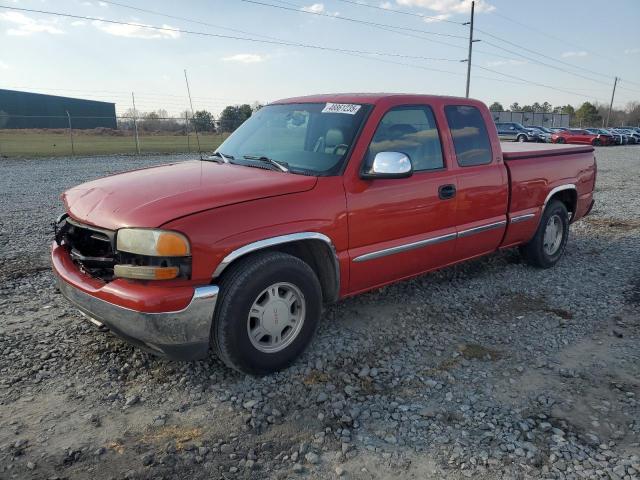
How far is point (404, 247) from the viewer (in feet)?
13.2

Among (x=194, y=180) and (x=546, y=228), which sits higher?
(x=194, y=180)

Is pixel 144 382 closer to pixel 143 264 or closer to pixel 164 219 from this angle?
pixel 143 264

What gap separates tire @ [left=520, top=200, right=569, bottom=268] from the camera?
5.66 metres

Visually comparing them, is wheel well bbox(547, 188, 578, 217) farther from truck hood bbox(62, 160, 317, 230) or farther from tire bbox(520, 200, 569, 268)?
truck hood bbox(62, 160, 317, 230)

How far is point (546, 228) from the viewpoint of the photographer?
5.73 metres

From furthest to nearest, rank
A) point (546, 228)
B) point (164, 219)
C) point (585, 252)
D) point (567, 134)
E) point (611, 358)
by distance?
point (567, 134) < point (585, 252) < point (546, 228) < point (611, 358) < point (164, 219)

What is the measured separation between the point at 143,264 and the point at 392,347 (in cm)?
196

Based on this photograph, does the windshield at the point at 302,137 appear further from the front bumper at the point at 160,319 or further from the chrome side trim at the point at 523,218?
the chrome side trim at the point at 523,218

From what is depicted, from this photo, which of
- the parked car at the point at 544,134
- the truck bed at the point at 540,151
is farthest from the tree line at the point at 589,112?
the truck bed at the point at 540,151

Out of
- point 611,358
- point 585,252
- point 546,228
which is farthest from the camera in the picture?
point 585,252

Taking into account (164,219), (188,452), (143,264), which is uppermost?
(164,219)

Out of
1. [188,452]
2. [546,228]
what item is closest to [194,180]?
[188,452]

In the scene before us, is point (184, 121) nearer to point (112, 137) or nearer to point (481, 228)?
point (112, 137)

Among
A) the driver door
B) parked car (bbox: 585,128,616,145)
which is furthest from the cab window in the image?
parked car (bbox: 585,128,616,145)
